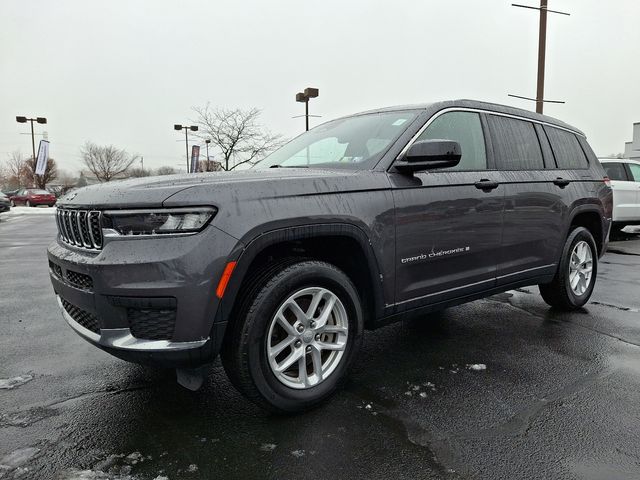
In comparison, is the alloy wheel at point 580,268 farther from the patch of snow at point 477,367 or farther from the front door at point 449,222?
the patch of snow at point 477,367

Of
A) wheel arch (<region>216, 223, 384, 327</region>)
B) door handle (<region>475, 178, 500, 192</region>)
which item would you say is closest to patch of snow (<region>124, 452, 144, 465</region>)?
wheel arch (<region>216, 223, 384, 327</region>)

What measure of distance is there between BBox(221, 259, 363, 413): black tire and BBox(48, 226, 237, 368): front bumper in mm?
128

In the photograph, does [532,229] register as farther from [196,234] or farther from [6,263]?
[6,263]

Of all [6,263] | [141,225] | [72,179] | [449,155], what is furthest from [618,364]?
[72,179]

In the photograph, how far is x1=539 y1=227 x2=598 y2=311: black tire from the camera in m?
4.43

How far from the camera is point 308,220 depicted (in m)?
2.55

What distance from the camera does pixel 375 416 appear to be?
260cm

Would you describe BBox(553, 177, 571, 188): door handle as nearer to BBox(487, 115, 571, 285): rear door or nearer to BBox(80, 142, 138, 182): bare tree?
BBox(487, 115, 571, 285): rear door

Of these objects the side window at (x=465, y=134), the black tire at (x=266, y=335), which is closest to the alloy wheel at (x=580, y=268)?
the side window at (x=465, y=134)

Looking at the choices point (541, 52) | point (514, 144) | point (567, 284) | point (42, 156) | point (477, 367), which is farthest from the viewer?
point (42, 156)

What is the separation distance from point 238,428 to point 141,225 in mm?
1158

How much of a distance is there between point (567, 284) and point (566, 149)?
131 centimetres

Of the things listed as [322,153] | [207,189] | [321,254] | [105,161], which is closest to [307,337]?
[321,254]

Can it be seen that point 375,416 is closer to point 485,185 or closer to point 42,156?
point 485,185
